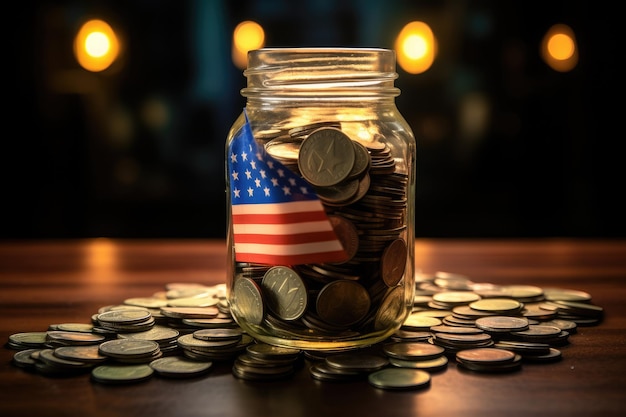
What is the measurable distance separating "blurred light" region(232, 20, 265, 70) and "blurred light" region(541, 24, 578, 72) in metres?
1.07

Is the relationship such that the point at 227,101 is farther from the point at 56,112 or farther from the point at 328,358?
the point at 328,358

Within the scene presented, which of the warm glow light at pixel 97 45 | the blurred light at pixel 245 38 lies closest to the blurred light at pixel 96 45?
the warm glow light at pixel 97 45

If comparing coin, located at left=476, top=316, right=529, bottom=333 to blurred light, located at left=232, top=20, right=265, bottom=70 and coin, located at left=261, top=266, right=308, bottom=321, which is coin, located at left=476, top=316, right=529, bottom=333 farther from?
blurred light, located at left=232, top=20, right=265, bottom=70

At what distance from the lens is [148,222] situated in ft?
10.3

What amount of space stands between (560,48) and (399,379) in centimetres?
266

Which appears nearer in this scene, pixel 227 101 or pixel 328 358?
pixel 328 358

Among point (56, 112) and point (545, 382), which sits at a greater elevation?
point (56, 112)

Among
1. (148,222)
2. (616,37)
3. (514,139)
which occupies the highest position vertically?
(616,37)

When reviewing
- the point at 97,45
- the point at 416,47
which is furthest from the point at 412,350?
the point at 97,45

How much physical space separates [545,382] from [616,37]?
2.74 m

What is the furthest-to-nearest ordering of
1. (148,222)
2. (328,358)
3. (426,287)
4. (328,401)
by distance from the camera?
(148,222) → (426,287) → (328,358) → (328,401)

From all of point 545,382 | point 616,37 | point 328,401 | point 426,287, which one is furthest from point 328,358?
point 616,37

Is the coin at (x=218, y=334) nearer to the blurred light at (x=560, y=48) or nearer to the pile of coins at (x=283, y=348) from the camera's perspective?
the pile of coins at (x=283, y=348)

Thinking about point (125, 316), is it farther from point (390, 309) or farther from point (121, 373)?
point (390, 309)
